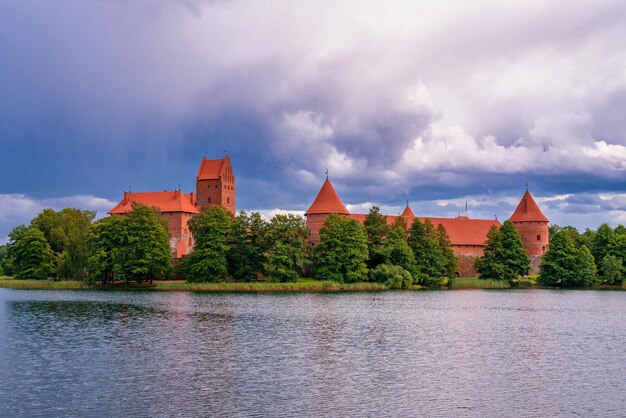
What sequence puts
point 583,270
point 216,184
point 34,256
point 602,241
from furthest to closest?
point 216,184
point 602,241
point 583,270
point 34,256

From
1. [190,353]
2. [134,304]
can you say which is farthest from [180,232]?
[190,353]

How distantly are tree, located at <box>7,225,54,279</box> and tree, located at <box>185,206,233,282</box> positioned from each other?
13.9 m

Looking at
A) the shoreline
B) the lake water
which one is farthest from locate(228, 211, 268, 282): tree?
the lake water

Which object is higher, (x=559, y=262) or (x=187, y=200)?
(x=187, y=200)

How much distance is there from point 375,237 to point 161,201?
107 ft

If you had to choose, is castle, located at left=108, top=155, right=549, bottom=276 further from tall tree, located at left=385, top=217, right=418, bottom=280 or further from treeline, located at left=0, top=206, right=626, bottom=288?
tall tree, located at left=385, top=217, right=418, bottom=280

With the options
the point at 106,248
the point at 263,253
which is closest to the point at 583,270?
the point at 263,253

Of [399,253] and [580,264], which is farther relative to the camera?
[580,264]

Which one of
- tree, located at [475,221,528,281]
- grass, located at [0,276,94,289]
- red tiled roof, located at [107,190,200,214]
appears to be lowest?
grass, located at [0,276,94,289]

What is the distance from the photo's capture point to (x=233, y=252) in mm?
59531

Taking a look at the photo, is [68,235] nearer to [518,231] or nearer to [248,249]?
[248,249]

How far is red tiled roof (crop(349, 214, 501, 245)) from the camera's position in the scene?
273 ft

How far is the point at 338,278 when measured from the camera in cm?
5900

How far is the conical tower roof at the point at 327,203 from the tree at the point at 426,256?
10278 millimetres
